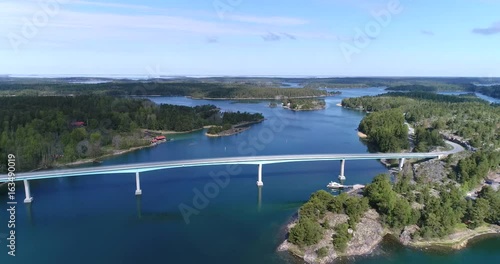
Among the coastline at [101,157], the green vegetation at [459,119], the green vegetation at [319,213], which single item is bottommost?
the coastline at [101,157]

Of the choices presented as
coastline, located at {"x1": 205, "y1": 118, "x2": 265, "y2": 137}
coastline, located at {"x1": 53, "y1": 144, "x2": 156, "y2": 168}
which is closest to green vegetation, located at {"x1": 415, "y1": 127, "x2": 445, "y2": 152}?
coastline, located at {"x1": 205, "y1": 118, "x2": 265, "y2": 137}

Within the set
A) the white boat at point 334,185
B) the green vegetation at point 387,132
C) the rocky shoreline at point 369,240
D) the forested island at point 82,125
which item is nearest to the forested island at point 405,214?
the rocky shoreline at point 369,240

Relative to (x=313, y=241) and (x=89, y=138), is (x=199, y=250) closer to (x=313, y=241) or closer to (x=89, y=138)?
(x=313, y=241)

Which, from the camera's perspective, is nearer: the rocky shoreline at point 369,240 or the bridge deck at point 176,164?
the rocky shoreline at point 369,240

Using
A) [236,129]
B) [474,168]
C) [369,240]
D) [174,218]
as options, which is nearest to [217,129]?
[236,129]

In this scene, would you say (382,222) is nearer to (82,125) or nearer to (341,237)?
(341,237)

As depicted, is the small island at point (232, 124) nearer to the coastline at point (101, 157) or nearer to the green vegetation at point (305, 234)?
the coastline at point (101, 157)

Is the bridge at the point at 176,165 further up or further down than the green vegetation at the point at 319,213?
further up
